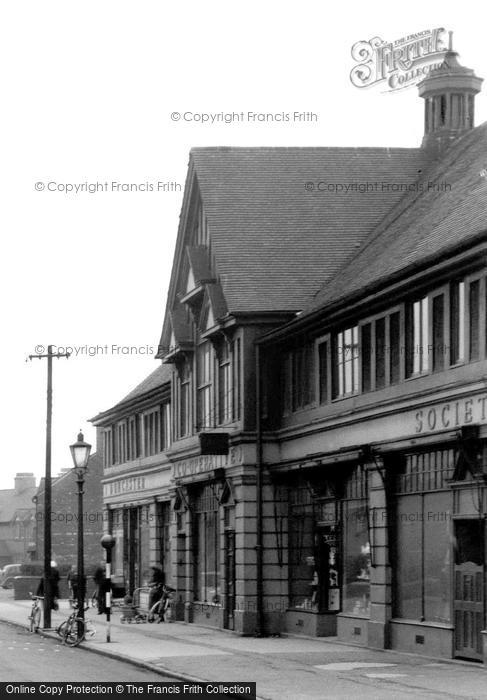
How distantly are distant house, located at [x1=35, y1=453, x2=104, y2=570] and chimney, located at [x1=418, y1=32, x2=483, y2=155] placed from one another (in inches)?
1960

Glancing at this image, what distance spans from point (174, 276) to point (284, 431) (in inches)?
351

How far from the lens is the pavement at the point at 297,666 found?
68.5 feet

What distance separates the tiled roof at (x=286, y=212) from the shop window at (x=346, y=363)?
145 inches

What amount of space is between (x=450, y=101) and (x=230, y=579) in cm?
1451

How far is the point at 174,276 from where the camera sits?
4300 cm

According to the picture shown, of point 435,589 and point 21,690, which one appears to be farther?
point 435,589

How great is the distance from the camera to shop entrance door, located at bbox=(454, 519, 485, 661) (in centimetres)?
2508

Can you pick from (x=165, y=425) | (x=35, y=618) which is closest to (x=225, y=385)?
(x=35, y=618)

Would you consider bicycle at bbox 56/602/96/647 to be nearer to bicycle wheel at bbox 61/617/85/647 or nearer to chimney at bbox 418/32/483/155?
bicycle wheel at bbox 61/617/85/647

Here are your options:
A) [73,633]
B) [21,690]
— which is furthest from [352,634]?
[21,690]

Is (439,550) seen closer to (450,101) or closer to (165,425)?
(450,101)

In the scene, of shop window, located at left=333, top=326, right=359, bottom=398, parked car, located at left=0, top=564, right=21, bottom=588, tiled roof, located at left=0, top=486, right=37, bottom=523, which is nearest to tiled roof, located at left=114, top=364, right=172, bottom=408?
shop window, located at left=333, top=326, right=359, bottom=398

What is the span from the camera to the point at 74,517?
305ft

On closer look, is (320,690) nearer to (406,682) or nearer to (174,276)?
(406,682)
